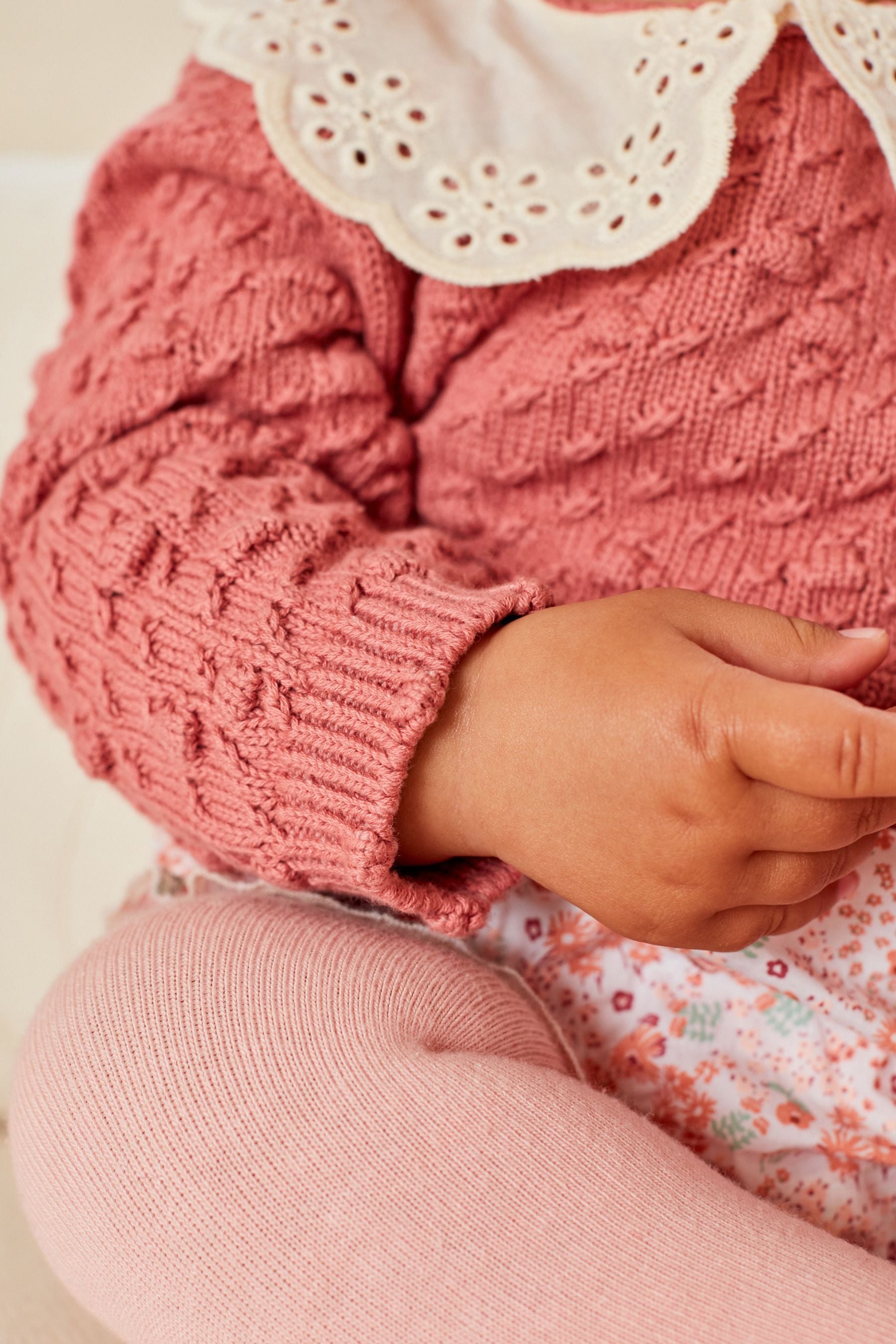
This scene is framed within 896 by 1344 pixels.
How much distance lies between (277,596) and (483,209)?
0.27 meters

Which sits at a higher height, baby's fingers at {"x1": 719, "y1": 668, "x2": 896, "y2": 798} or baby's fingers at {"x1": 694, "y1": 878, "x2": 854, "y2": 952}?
baby's fingers at {"x1": 719, "y1": 668, "x2": 896, "y2": 798}

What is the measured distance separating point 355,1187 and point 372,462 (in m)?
0.43

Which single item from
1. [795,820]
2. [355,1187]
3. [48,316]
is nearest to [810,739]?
[795,820]

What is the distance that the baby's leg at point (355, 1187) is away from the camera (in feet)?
1.58

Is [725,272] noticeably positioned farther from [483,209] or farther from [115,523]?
[115,523]

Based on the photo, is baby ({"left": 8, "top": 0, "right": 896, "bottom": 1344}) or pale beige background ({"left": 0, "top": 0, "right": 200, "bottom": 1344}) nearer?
baby ({"left": 8, "top": 0, "right": 896, "bottom": 1344})

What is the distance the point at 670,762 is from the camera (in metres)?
0.48

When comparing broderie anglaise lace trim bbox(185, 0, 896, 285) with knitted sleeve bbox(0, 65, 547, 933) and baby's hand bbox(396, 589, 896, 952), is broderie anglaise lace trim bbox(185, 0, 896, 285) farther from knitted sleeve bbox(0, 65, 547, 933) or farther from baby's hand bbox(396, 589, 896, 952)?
baby's hand bbox(396, 589, 896, 952)

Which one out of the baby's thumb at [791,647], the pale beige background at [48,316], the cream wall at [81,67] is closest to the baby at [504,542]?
the baby's thumb at [791,647]

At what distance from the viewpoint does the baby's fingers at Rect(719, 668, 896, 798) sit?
45 centimetres

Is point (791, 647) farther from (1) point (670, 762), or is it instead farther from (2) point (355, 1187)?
(2) point (355, 1187)

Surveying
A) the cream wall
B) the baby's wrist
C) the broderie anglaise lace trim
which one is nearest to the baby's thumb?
the baby's wrist

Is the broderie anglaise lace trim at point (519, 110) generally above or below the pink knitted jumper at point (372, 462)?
above

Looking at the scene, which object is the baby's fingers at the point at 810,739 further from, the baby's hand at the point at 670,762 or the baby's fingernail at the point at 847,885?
the baby's fingernail at the point at 847,885
